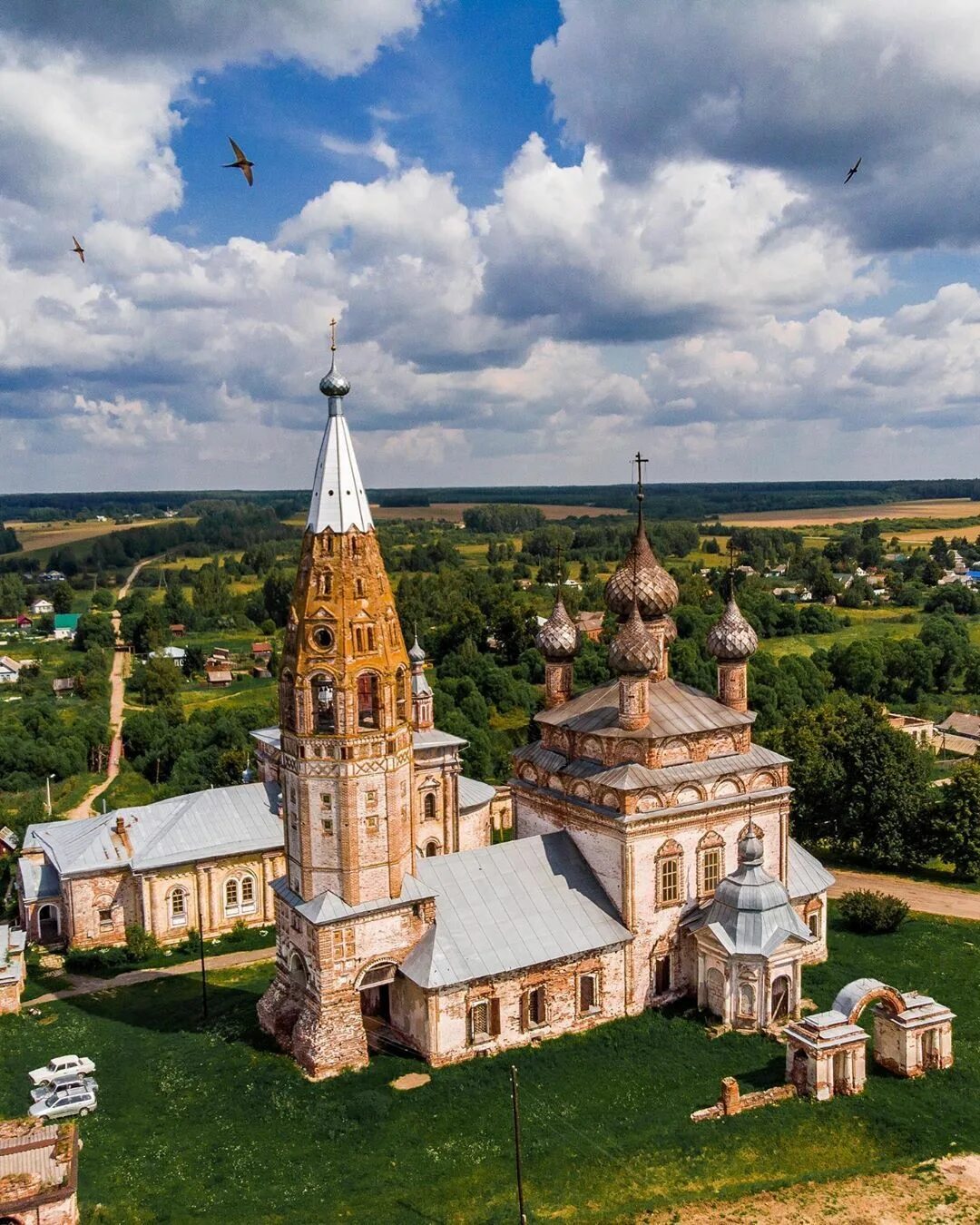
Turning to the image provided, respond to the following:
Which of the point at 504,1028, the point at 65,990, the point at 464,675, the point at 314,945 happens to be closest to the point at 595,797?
the point at 504,1028

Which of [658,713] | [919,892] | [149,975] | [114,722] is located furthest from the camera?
[114,722]

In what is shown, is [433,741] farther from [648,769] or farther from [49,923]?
[49,923]

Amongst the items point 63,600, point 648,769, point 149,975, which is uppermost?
point 648,769

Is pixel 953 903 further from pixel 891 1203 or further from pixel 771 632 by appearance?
pixel 771 632

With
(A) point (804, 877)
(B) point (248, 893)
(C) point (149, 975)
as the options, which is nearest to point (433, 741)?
(B) point (248, 893)

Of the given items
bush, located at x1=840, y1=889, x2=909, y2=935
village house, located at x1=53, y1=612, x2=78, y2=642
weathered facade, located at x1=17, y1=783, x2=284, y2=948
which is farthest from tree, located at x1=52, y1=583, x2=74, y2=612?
bush, located at x1=840, y1=889, x2=909, y2=935

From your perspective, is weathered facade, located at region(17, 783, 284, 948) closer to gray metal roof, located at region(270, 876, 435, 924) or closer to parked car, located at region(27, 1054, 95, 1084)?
parked car, located at region(27, 1054, 95, 1084)

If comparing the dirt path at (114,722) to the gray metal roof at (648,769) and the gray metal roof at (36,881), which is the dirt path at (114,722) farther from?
the gray metal roof at (648,769)
